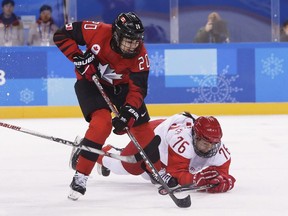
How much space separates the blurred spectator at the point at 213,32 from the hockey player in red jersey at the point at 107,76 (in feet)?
15.6

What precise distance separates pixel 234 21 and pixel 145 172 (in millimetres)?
6012

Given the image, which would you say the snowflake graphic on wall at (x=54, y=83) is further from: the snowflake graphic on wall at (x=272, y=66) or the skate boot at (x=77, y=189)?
the skate boot at (x=77, y=189)

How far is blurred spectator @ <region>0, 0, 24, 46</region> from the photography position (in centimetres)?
850

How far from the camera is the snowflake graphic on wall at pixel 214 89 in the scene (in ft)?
27.6

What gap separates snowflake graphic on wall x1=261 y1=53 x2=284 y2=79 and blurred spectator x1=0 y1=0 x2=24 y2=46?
8.60ft

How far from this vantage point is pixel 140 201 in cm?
359

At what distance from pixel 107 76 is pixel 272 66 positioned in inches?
192

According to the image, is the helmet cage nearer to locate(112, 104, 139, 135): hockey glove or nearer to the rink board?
locate(112, 104, 139, 135): hockey glove

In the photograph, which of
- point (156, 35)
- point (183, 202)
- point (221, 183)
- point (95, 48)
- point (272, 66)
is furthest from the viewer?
point (156, 35)

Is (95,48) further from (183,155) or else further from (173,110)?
(173,110)

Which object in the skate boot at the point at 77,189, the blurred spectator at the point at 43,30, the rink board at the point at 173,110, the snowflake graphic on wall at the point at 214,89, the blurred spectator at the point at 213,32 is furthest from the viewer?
the blurred spectator at the point at 213,32

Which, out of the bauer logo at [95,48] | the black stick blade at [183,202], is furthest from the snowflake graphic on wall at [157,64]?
the black stick blade at [183,202]

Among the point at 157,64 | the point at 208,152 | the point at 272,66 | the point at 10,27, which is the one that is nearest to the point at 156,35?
the point at 157,64

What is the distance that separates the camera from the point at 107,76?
3922 mm
